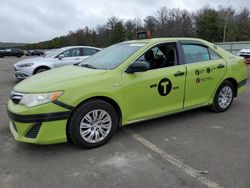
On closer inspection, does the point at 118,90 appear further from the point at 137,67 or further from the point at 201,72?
the point at 201,72

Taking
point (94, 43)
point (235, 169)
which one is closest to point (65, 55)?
point (235, 169)

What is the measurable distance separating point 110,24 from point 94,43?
25.1 feet

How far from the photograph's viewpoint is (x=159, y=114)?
4328mm

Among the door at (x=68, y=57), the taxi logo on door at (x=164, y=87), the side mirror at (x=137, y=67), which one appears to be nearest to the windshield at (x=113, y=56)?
the side mirror at (x=137, y=67)

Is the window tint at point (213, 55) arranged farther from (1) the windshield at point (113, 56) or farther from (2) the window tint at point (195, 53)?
(1) the windshield at point (113, 56)

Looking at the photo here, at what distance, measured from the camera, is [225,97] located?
5.38 meters

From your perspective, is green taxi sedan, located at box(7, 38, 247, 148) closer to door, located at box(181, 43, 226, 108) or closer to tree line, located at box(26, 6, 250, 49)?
door, located at box(181, 43, 226, 108)

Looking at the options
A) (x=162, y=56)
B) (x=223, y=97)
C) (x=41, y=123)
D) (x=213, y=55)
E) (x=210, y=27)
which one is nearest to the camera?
(x=41, y=123)

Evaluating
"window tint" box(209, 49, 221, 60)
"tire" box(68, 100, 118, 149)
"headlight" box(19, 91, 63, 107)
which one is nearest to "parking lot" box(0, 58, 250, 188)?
"tire" box(68, 100, 118, 149)

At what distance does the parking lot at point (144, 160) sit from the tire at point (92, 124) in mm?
146

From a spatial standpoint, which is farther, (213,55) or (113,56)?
(213,55)

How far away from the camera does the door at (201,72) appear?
15.2 feet

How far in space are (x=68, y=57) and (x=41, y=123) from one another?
287 inches

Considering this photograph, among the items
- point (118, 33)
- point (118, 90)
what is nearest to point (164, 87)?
point (118, 90)
